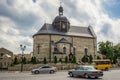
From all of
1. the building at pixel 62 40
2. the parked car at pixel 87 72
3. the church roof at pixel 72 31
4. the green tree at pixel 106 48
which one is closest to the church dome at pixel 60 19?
the building at pixel 62 40

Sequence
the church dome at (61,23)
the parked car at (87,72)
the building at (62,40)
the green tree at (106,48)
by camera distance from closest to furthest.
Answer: the parked car at (87,72)
the building at (62,40)
the church dome at (61,23)
the green tree at (106,48)

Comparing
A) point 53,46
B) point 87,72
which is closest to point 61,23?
point 53,46

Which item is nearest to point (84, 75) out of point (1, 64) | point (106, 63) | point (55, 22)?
point (106, 63)

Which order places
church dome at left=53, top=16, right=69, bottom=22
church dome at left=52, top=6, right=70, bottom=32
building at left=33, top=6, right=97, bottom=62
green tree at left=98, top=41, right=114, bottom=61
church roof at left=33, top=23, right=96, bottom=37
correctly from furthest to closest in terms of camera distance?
green tree at left=98, top=41, right=114, bottom=61
church dome at left=53, top=16, right=69, bottom=22
church dome at left=52, top=6, right=70, bottom=32
church roof at left=33, top=23, right=96, bottom=37
building at left=33, top=6, right=97, bottom=62

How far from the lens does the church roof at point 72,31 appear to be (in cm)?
7551

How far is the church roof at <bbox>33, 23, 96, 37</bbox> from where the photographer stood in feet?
248

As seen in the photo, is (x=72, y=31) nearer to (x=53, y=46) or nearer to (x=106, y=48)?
(x=53, y=46)

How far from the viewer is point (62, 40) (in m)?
75.2

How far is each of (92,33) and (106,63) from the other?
30.8 meters

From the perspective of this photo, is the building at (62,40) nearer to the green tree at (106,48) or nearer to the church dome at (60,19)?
the church dome at (60,19)

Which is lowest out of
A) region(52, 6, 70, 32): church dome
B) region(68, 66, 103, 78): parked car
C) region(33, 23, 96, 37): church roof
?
region(68, 66, 103, 78): parked car

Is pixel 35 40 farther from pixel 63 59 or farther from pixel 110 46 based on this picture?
pixel 110 46

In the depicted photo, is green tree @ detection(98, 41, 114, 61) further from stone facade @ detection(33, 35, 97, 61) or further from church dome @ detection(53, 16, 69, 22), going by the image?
church dome @ detection(53, 16, 69, 22)

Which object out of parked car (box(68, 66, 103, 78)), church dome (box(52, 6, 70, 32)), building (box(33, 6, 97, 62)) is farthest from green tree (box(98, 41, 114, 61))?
parked car (box(68, 66, 103, 78))
